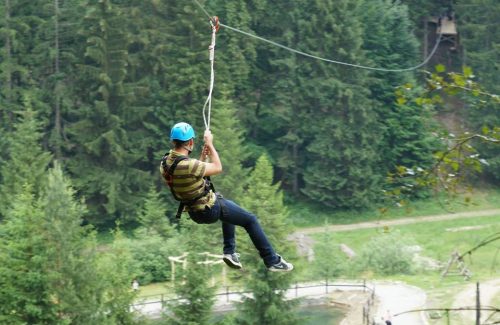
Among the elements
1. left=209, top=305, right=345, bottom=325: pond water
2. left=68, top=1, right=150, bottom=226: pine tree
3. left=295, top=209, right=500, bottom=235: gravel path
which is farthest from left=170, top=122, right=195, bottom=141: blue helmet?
left=295, top=209, right=500, bottom=235: gravel path

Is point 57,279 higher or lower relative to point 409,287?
higher

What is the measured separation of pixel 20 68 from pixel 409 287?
85.5 ft

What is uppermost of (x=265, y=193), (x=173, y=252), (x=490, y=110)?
(x=265, y=193)

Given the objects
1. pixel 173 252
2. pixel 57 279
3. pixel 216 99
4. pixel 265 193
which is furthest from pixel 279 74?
pixel 57 279

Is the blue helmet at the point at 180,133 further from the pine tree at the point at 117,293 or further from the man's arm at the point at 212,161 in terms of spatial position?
the pine tree at the point at 117,293

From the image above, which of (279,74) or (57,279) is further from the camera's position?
(279,74)

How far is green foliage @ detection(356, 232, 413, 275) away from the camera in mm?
39094

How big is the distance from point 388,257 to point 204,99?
51.8ft

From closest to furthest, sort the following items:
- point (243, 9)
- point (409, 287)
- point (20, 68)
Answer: point (409, 287)
point (20, 68)
point (243, 9)

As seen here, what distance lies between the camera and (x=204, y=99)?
4966 cm

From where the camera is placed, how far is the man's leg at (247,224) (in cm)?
1021

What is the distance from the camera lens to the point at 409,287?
1384 inches

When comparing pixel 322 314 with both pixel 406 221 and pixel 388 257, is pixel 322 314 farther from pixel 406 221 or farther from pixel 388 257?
pixel 406 221

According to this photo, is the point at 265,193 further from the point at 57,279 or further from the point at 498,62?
the point at 498,62
